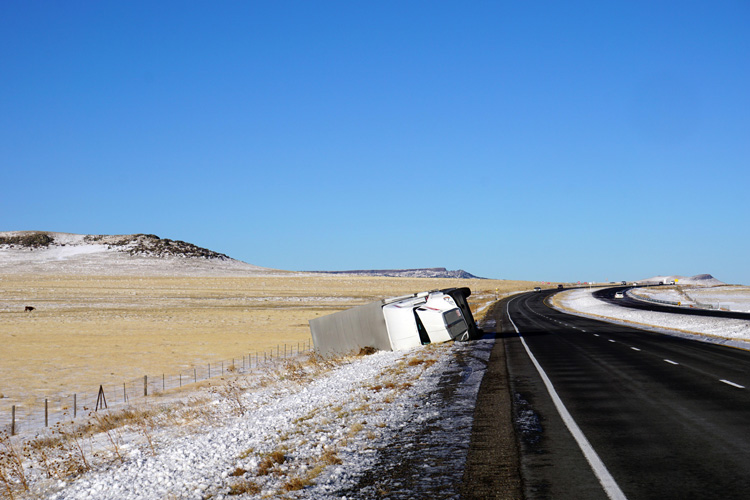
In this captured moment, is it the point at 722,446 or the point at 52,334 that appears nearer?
the point at 722,446

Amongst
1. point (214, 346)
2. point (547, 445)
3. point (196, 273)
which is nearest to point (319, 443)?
point (547, 445)

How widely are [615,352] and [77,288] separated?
96972 mm

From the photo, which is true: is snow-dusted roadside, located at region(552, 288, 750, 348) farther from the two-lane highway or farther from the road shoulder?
the road shoulder

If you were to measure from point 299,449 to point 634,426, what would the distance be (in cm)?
522

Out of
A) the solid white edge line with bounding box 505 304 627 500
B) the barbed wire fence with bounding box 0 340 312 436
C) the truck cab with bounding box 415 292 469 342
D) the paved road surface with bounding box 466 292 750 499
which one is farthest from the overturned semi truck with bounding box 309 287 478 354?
the solid white edge line with bounding box 505 304 627 500

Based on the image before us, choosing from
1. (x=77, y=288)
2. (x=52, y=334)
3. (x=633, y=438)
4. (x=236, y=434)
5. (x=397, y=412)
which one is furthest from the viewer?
(x=77, y=288)

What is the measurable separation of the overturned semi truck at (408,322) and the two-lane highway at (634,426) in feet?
22.3

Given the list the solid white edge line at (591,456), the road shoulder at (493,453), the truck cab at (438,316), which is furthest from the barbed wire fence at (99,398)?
the solid white edge line at (591,456)

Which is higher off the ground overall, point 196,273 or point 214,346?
point 196,273

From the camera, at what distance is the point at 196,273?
169m

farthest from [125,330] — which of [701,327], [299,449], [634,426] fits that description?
[634,426]

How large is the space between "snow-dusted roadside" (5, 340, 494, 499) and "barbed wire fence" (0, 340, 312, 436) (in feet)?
20.8

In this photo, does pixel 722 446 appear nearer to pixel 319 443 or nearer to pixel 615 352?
pixel 319 443

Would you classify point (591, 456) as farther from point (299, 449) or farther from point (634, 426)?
point (299, 449)
